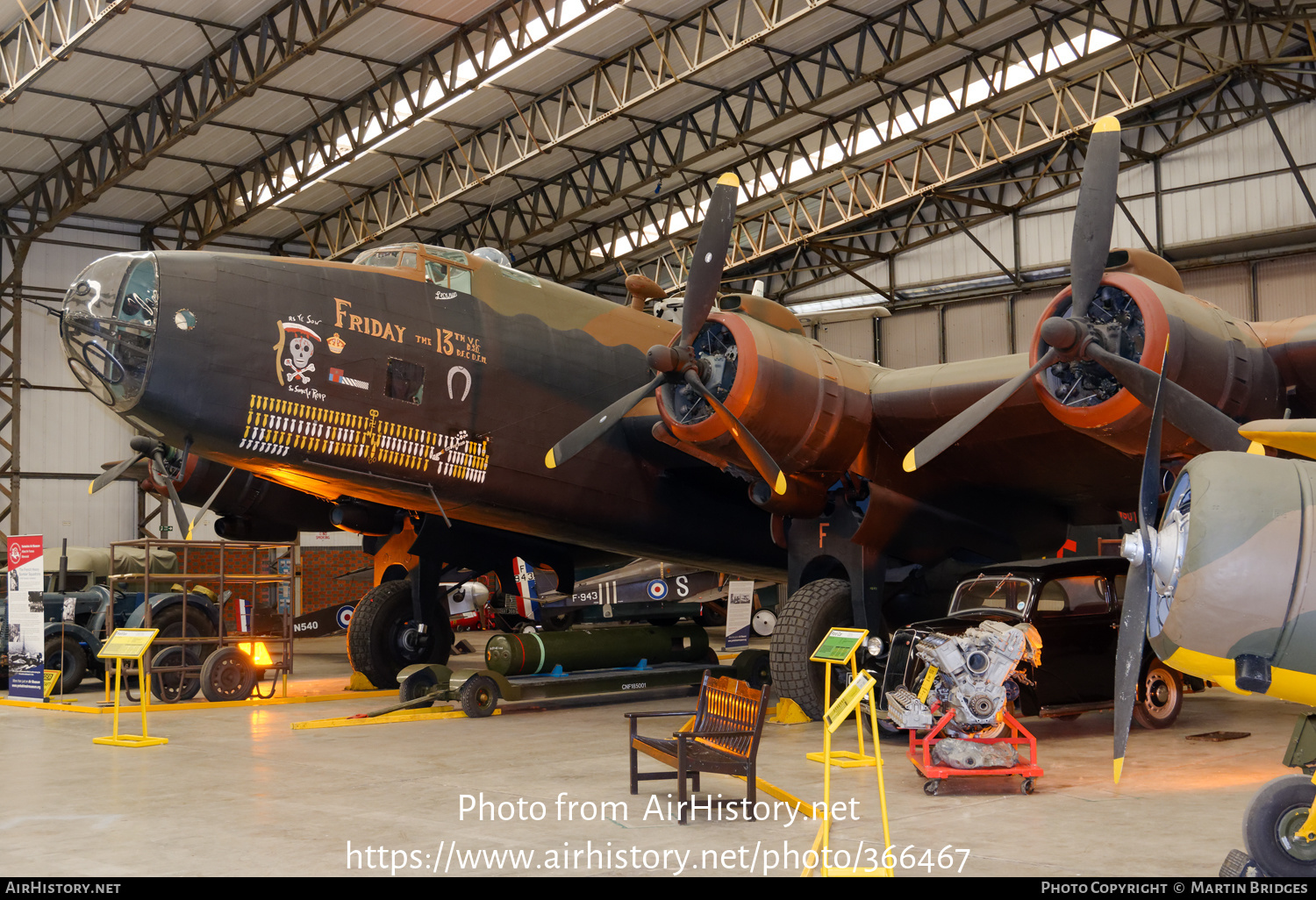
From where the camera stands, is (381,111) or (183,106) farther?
(381,111)

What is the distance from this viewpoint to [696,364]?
11.7 metres

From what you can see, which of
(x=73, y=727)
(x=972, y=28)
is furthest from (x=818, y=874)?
(x=972, y=28)

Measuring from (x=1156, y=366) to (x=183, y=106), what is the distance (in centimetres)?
2122

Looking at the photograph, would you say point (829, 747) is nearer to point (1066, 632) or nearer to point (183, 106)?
point (1066, 632)

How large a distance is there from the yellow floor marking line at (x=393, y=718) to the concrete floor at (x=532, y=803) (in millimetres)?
231

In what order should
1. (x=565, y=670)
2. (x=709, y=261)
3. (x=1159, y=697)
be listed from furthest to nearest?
(x=565, y=670), (x=1159, y=697), (x=709, y=261)

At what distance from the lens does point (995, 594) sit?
11.4m

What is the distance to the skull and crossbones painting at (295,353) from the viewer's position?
1120cm

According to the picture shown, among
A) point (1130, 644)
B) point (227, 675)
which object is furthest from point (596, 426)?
point (227, 675)

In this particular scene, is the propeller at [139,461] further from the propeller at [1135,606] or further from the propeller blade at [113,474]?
the propeller at [1135,606]

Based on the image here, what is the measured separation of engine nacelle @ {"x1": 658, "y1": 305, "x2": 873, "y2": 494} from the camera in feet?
37.3

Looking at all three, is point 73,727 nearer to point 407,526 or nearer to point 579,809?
point 407,526

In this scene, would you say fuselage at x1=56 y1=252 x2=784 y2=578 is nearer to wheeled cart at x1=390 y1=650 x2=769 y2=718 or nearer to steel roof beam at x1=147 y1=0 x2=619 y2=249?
wheeled cart at x1=390 y1=650 x2=769 y2=718
